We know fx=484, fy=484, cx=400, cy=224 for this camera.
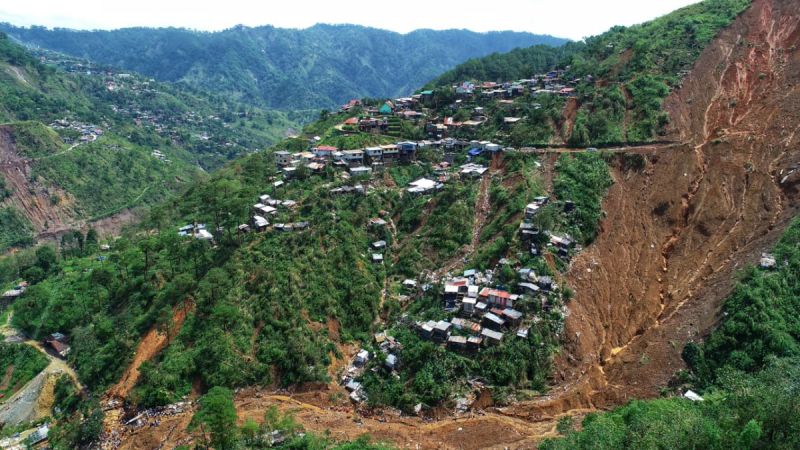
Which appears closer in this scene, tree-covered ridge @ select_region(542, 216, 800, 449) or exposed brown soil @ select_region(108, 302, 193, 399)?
tree-covered ridge @ select_region(542, 216, 800, 449)

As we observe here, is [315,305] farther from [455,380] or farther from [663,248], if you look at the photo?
[663,248]

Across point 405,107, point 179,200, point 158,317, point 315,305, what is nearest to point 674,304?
point 315,305

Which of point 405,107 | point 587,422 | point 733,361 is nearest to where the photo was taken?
point 587,422

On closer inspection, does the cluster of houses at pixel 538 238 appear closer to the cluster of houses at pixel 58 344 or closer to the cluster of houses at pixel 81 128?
the cluster of houses at pixel 58 344

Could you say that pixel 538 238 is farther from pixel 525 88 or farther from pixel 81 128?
pixel 81 128

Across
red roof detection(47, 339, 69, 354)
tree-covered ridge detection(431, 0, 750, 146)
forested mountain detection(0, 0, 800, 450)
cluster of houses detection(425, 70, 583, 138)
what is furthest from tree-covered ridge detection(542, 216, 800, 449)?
red roof detection(47, 339, 69, 354)

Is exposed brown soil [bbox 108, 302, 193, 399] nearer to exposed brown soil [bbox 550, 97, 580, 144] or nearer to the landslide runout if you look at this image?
the landslide runout
